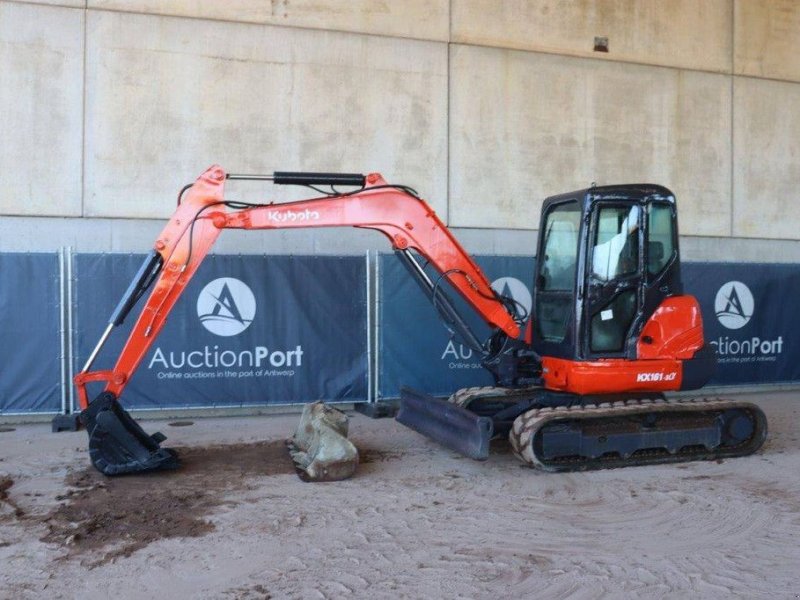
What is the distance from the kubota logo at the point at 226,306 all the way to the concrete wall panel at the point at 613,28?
485 centimetres

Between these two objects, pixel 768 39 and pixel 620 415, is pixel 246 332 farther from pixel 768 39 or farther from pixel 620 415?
pixel 768 39

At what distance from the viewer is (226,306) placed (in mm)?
9375

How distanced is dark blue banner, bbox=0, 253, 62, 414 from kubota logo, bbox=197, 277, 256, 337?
5.59ft

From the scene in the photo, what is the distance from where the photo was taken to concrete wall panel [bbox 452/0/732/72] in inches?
434

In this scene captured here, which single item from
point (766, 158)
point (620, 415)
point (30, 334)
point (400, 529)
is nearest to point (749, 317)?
point (766, 158)

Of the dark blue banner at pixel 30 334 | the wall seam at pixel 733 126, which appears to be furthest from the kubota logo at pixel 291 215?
the wall seam at pixel 733 126

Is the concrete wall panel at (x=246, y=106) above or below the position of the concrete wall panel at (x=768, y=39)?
below

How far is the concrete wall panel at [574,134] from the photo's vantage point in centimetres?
1096

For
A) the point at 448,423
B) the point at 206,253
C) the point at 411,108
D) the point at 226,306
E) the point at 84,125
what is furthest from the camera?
the point at 411,108

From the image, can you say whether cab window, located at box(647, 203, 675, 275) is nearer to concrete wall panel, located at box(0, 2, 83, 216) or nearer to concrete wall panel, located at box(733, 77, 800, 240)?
concrete wall panel, located at box(733, 77, 800, 240)

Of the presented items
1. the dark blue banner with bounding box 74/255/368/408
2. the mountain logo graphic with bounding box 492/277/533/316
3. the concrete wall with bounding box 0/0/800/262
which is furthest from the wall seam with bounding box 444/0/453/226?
the dark blue banner with bounding box 74/255/368/408

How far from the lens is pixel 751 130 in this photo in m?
12.4

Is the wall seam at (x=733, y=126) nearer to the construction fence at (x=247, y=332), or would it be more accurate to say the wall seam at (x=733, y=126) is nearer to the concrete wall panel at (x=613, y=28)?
the concrete wall panel at (x=613, y=28)

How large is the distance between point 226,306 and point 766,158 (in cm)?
913
